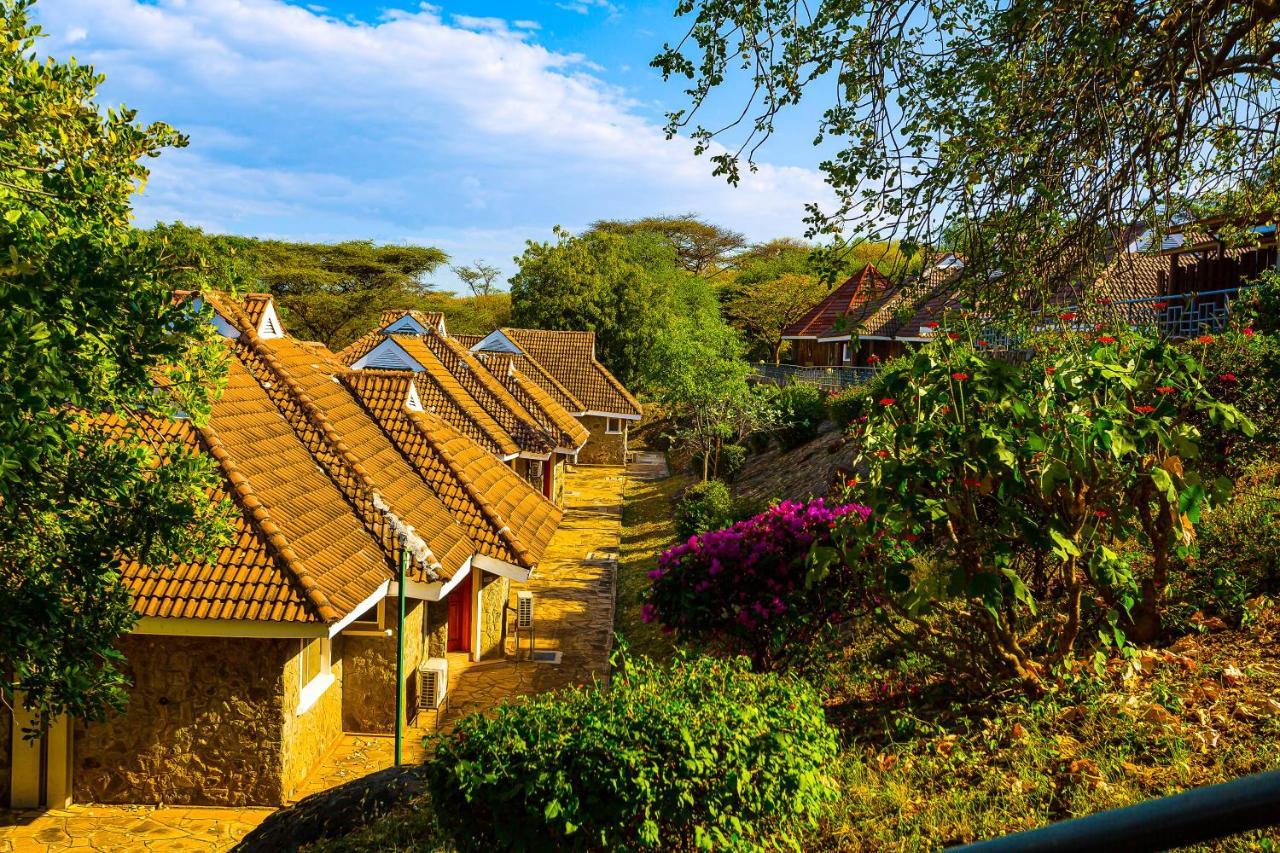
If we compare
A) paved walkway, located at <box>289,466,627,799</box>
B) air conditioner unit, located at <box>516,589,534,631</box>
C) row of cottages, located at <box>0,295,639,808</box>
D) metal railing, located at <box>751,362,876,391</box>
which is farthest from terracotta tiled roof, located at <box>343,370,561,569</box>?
metal railing, located at <box>751,362,876,391</box>

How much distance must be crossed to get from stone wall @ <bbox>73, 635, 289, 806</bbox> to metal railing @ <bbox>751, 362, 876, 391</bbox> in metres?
25.3

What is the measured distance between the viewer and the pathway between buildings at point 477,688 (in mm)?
9664

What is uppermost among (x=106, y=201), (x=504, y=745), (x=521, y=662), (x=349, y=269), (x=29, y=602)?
(x=349, y=269)

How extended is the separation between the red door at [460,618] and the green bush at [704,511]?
614 cm

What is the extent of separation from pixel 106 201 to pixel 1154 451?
756 cm

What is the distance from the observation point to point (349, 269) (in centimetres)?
5381

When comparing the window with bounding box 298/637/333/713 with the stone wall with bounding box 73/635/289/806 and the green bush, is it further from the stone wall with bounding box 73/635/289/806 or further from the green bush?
the green bush

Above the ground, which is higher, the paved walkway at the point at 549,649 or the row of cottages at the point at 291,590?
the row of cottages at the point at 291,590

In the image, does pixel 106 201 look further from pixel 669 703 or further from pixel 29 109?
pixel 669 703

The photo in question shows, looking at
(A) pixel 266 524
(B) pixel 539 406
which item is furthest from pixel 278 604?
(B) pixel 539 406

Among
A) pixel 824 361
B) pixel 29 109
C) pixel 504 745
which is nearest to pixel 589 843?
pixel 504 745

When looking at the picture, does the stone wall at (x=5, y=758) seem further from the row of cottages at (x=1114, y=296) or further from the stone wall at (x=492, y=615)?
the row of cottages at (x=1114, y=296)

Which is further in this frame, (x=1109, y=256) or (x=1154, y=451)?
(x=1109, y=256)

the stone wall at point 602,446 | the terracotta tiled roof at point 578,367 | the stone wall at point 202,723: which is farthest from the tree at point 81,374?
the stone wall at point 602,446
